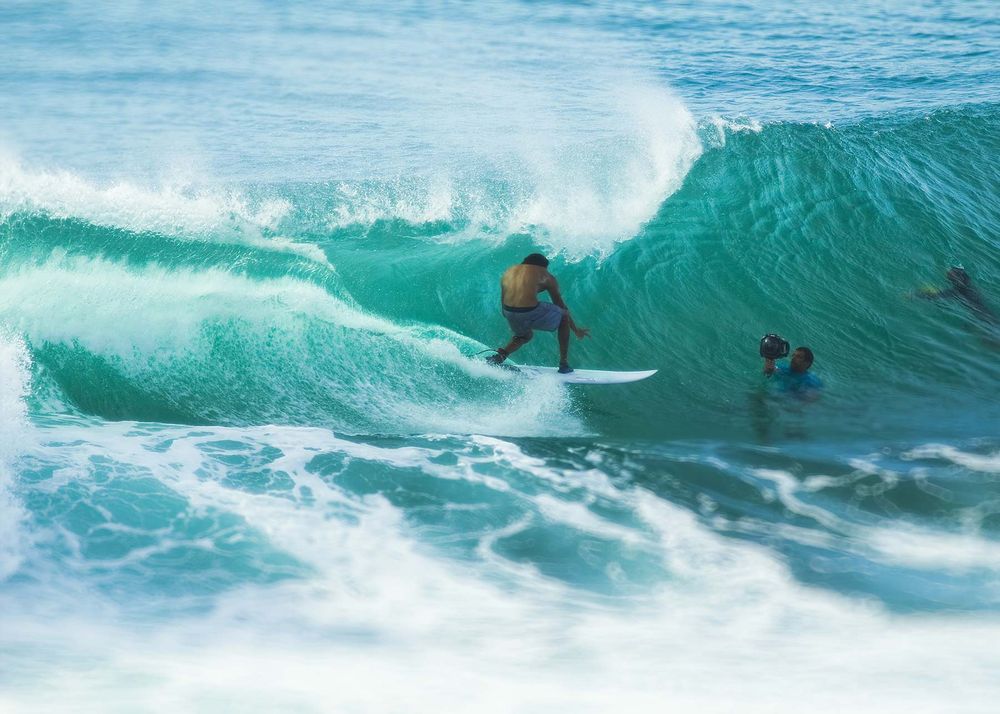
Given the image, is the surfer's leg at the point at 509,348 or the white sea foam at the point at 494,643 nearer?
the white sea foam at the point at 494,643

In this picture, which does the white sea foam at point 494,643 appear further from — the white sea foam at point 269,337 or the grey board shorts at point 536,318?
the grey board shorts at point 536,318

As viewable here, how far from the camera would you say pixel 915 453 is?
7.41m

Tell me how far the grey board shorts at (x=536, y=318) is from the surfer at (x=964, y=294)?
15.3 ft

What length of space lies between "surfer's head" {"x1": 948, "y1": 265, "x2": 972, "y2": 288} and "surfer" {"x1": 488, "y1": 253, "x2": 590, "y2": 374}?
5.14 m

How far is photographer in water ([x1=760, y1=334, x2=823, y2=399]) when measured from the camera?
26.8ft

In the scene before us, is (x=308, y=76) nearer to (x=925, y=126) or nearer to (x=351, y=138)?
(x=351, y=138)

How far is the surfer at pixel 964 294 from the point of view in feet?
32.6

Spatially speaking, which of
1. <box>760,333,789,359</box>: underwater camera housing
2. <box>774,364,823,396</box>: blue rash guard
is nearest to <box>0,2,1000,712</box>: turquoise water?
<box>774,364,823,396</box>: blue rash guard

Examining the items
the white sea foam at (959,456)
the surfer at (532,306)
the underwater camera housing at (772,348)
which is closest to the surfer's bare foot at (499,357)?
the surfer at (532,306)

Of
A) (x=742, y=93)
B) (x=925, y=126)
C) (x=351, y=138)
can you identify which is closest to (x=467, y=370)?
(x=351, y=138)

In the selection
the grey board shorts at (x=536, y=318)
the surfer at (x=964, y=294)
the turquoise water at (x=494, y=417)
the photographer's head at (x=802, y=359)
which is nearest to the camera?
the turquoise water at (x=494, y=417)

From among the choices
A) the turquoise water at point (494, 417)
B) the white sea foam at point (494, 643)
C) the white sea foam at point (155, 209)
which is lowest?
the white sea foam at point (494, 643)

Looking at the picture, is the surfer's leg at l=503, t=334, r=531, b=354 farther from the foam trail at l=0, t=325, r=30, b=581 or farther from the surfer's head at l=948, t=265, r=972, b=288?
the surfer's head at l=948, t=265, r=972, b=288

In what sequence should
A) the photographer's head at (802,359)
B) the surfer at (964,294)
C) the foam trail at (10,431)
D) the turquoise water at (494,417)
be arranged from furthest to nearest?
the surfer at (964,294) → the photographer's head at (802,359) → the foam trail at (10,431) → the turquoise water at (494,417)
